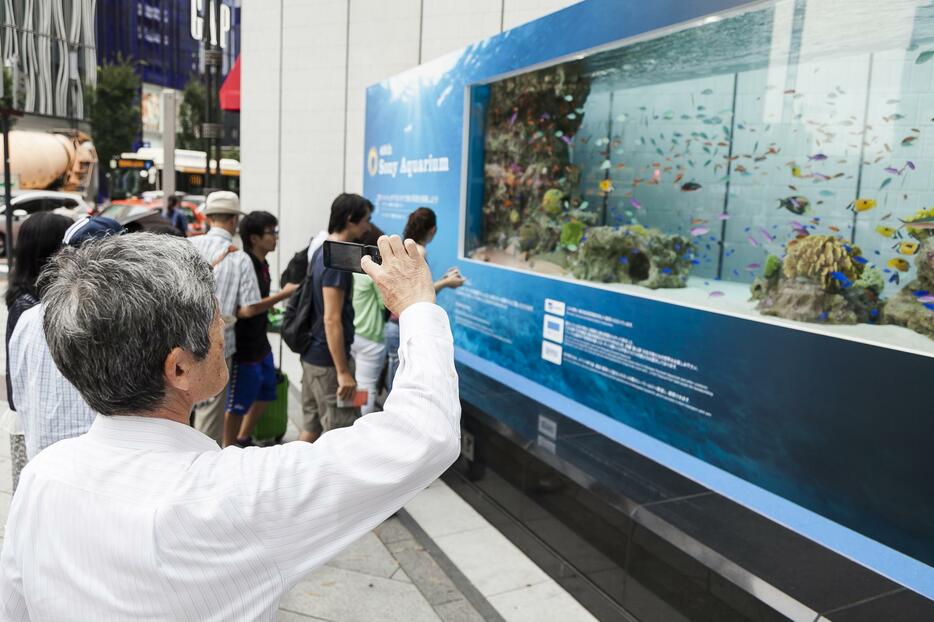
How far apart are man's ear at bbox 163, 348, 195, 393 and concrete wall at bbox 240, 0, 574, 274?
8.98 m

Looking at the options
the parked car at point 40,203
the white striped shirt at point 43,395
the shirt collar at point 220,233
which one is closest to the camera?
the white striped shirt at point 43,395

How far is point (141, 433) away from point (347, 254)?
50 cm

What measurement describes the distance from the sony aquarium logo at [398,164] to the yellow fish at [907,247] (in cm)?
370

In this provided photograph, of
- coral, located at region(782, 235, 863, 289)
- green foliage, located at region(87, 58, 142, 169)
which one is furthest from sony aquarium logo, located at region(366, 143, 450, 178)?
green foliage, located at region(87, 58, 142, 169)

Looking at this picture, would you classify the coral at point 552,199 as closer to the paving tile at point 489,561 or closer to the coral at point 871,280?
the coral at point 871,280

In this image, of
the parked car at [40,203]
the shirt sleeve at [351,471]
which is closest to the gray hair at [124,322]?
Result: the shirt sleeve at [351,471]

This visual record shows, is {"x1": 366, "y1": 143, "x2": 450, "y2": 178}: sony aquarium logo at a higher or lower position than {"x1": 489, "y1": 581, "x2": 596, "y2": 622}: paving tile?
higher

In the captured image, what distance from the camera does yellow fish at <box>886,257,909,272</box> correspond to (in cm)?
376

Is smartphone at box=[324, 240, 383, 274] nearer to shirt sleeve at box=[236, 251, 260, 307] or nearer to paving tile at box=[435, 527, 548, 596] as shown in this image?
paving tile at box=[435, 527, 548, 596]

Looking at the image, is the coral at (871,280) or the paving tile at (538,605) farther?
the coral at (871,280)

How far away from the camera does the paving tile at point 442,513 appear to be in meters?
4.21

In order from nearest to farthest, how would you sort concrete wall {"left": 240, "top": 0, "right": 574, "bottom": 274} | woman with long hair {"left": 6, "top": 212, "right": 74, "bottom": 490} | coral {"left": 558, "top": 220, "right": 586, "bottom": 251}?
woman with long hair {"left": 6, "top": 212, "right": 74, "bottom": 490}, coral {"left": 558, "top": 220, "right": 586, "bottom": 251}, concrete wall {"left": 240, "top": 0, "right": 574, "bottom": 274}

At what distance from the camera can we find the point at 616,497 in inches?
137

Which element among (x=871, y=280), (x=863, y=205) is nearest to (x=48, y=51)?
(x=863, y=205)
